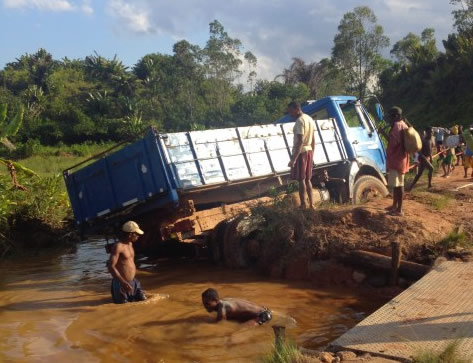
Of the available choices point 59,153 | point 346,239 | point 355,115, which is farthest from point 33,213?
point 59,153

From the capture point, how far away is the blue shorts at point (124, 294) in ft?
21.4

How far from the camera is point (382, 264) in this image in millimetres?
6734

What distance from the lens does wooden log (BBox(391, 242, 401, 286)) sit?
650cm

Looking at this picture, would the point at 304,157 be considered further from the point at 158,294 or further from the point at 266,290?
the point at 158,294

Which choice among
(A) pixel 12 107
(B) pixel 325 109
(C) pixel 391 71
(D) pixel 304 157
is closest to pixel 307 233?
(D) pixel 304 157

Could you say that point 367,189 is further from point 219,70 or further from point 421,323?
point 219,70

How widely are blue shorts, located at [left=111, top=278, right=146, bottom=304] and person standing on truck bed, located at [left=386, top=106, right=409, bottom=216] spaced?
12.3 ft

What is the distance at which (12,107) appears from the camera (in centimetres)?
4309

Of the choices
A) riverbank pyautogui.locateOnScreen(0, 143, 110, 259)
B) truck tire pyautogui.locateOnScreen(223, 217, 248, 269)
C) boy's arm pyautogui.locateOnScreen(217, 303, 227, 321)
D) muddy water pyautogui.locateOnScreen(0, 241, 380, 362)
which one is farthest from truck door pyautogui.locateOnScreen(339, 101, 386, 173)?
riverbank pyautogui.locateOnScreen(0, 143, 110, 259)

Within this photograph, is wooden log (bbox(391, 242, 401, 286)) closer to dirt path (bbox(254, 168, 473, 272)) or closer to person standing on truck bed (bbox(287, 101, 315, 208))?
dirt path (bbox(254, 168, 473, 272))

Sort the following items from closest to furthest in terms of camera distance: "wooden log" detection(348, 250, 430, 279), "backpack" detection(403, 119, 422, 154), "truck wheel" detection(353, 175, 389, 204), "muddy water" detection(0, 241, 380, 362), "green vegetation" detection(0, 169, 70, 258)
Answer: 1. "muddy water" detection(0, 241, 380, 362)
2. "wooden log" detection(348, 250, 430, 279)
3. "backpack" detection(403, 119, 422, 154)
4. "truck wheel" detection(353, 175, 389, 204)
5. "green vegetation" detection(0, 169, 70, 258)

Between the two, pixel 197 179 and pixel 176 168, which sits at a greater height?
pixel 176 168

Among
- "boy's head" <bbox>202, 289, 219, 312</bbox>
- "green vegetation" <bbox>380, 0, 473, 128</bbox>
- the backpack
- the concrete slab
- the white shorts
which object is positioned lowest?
the concrete slab

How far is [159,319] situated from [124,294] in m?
0.71
